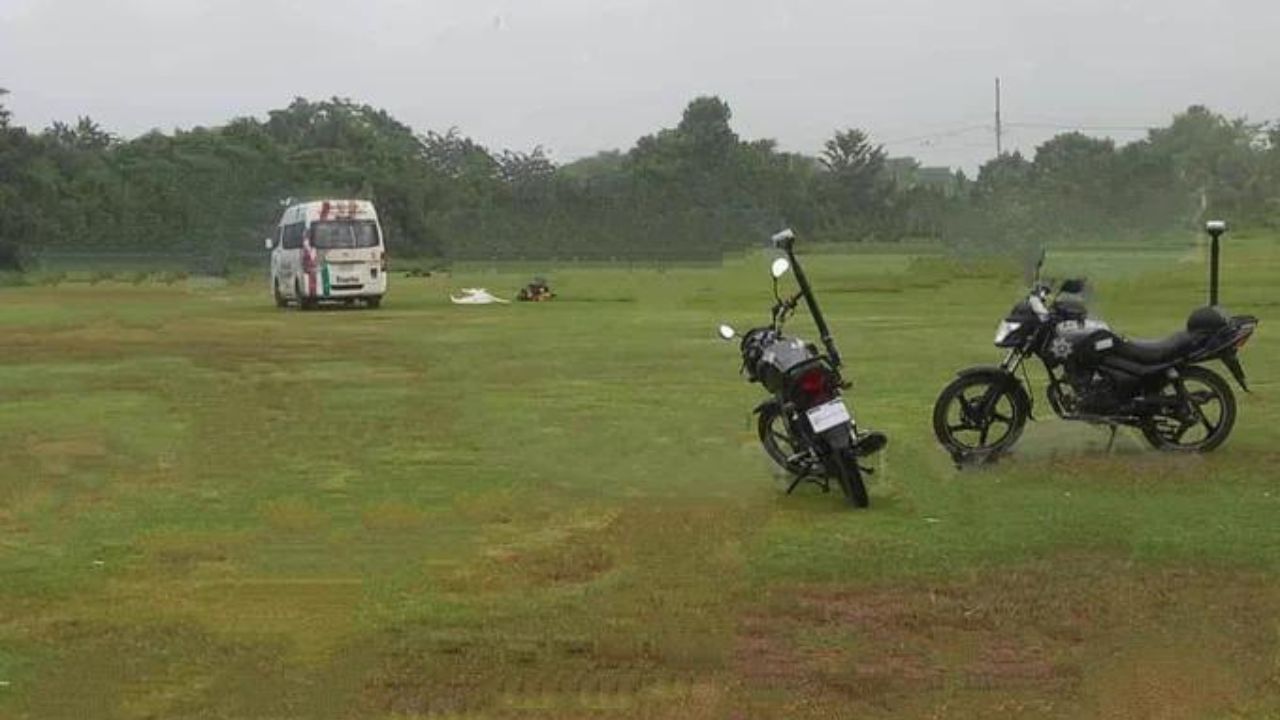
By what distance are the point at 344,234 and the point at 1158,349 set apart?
2355 centimetres

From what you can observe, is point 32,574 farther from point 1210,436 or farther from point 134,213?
point 134,213

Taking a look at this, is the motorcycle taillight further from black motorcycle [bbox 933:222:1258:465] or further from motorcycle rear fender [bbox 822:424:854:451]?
black motorcycle [bbox 933:222:1258:465]

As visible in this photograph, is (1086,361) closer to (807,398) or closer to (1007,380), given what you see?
(1007,380)

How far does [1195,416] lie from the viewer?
30.2 feet

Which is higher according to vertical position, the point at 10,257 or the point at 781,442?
the point at 10,257

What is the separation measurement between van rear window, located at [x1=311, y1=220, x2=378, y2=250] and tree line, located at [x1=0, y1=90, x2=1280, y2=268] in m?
15.9

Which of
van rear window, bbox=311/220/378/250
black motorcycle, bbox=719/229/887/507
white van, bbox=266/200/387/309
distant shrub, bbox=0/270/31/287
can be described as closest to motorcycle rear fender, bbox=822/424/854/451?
black motorcycle, bbox=719/229/887/507

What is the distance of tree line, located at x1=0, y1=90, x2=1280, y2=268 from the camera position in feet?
151

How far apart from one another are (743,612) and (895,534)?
1.59m

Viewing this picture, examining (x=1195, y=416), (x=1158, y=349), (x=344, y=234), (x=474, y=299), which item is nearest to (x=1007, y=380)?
(x=1158, y=349)

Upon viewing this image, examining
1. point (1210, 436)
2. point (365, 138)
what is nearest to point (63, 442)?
point (1210, 436)

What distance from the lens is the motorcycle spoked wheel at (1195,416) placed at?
9172mm

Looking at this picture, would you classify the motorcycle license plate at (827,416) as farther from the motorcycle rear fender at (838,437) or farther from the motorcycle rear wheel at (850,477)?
the motorcycle rear wheel at (850,477)

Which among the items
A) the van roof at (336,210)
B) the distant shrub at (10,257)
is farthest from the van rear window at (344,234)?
the distant shrub at (10,257)
